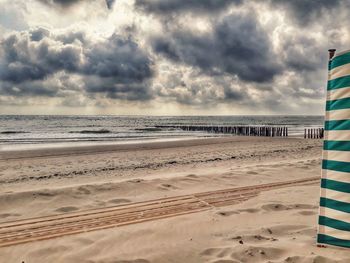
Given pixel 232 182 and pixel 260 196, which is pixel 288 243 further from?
pixel 232 182

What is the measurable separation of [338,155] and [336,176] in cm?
25

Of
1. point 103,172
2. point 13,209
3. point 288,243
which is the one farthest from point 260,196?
point 103,172

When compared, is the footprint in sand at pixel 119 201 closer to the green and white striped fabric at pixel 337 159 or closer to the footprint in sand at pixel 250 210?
the footprint in sand at pixel 250 210

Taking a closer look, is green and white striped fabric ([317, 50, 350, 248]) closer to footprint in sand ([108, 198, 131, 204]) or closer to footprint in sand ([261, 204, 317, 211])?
footprint in sand ([261, 204, 317, 211])

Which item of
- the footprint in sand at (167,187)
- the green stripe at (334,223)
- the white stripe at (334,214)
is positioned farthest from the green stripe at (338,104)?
the footprint in sand at (167,187)

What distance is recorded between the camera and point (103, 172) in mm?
12938

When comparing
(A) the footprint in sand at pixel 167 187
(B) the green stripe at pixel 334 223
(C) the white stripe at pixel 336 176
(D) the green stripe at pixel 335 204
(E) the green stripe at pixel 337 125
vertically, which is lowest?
(A) the footprint in sand at pixel 167 187

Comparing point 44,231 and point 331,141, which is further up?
point 331,141

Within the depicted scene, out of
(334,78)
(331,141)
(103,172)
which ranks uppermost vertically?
(334,78)

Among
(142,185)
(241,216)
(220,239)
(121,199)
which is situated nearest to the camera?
(220,239)

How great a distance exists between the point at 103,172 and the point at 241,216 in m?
8.42

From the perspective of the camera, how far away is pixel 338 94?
3531mm

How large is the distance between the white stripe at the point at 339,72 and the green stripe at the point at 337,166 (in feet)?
3.30

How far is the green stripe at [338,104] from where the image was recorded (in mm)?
3444
